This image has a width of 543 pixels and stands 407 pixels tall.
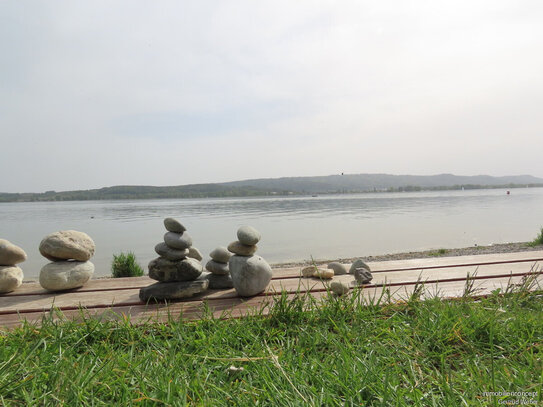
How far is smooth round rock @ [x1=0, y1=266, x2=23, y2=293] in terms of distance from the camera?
360 cm

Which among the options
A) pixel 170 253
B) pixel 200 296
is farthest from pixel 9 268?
pixel 200 296

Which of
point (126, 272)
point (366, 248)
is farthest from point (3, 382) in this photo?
point (366, 248)

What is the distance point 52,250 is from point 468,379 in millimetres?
4215

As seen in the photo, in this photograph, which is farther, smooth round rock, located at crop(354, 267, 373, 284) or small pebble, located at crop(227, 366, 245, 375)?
smooth round rock, located at crop(354, 267, 373, 284)

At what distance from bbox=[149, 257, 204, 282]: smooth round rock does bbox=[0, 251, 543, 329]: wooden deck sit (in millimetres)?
272

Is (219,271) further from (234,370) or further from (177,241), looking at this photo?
(234,370)

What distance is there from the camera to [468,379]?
5.12 feet

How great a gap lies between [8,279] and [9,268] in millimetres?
165

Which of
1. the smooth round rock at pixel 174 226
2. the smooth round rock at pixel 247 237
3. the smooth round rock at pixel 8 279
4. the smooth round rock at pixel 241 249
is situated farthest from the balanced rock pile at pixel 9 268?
the smooth round rock at pixel 247 237

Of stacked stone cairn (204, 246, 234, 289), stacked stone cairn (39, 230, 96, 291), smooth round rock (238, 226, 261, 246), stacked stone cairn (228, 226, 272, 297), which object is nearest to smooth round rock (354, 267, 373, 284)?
stacked stone cairn (228, 226, 272, 297)

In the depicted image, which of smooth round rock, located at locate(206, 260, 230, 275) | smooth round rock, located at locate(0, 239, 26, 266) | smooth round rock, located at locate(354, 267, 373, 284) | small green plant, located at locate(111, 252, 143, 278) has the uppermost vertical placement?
smooth round rock, located at locate(0, 239, 26, 266)

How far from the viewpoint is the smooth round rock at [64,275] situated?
3578 mm

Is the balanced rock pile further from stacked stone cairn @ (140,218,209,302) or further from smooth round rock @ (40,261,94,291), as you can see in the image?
stacked stone cairn @ (140,218,209,302)

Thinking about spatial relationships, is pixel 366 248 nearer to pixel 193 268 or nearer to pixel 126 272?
pixel 126 272
